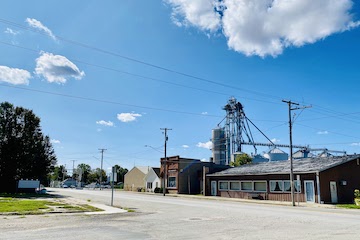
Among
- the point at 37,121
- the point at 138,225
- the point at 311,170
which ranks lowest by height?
the point at 138,225

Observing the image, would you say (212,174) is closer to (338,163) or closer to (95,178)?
(338,163)

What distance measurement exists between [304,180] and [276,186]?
4389 millimetres

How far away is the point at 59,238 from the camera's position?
1059 centimetres

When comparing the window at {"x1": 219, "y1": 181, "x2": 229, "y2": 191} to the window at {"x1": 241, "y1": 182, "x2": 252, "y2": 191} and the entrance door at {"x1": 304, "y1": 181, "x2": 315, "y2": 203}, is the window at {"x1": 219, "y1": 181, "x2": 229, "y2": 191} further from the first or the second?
the entrance door at {"x1": 304, "y1": 181, "x2": 315, "y2": 203}

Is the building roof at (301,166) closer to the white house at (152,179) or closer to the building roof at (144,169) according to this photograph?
the white house at (152,179)

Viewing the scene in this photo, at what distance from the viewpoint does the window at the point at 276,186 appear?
1501 inches

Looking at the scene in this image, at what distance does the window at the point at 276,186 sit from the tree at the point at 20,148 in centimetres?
3113

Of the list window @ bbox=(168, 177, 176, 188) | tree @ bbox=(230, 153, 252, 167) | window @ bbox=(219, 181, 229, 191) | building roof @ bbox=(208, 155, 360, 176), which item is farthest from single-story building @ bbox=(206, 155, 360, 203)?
tree @ bbox=(230, 153, 252, 167)

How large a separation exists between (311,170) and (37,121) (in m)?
37.1

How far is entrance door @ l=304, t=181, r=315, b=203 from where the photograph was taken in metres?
33.7

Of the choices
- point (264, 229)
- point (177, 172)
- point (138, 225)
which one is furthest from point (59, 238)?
point (177, 172)

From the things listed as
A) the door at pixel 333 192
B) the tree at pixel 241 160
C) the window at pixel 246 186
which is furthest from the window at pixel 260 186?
the tree at pixel 241 160

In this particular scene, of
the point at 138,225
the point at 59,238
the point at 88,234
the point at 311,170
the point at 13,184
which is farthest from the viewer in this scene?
the point at 13,184

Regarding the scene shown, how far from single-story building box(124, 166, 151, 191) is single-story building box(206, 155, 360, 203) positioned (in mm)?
34236
